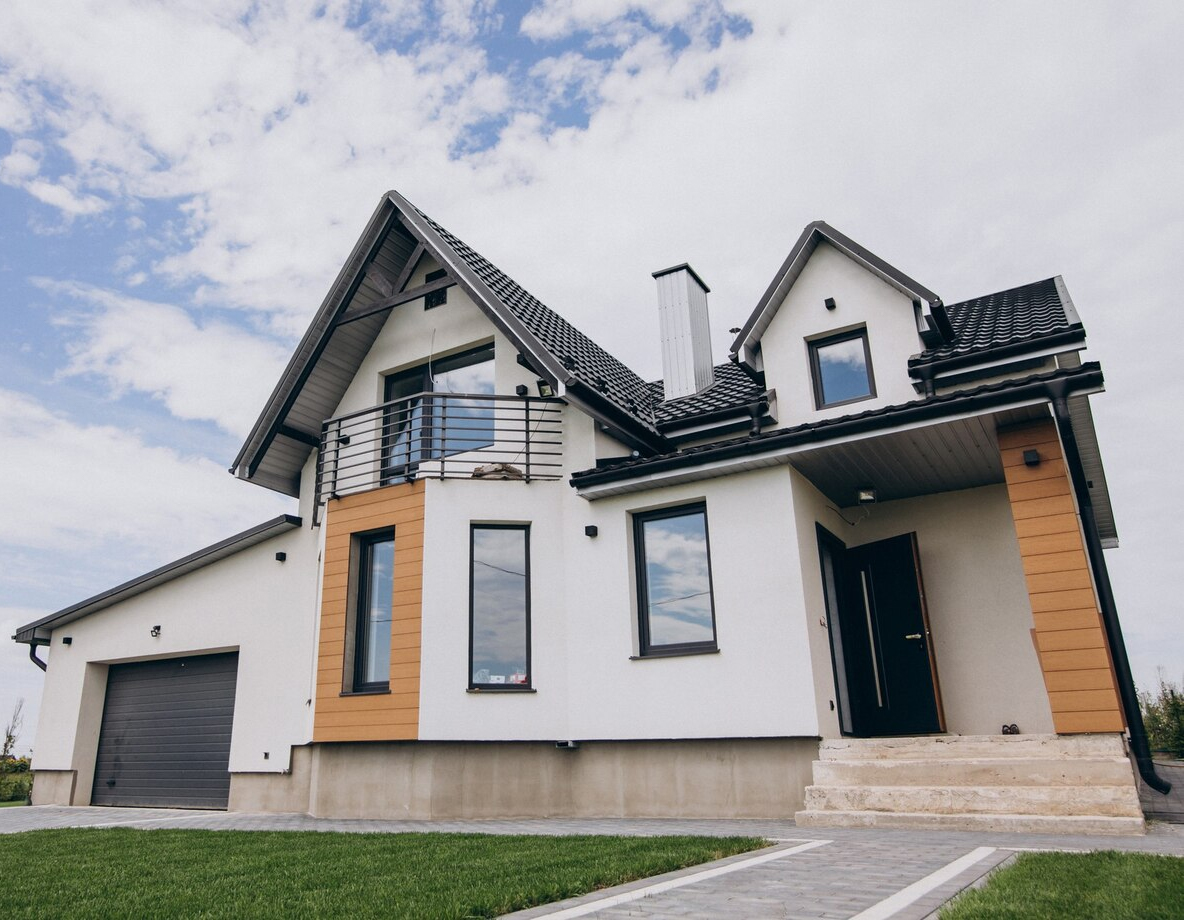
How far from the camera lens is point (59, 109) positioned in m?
12.6

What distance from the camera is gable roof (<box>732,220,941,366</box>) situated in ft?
35.1

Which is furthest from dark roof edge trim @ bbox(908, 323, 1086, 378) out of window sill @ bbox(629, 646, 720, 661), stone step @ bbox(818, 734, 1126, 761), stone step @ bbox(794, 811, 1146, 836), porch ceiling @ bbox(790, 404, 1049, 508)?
stone step @ bbox(794, 811, 1146, 836)

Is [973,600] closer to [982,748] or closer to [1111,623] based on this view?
[1111,623]

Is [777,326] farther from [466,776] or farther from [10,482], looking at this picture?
[10,482]

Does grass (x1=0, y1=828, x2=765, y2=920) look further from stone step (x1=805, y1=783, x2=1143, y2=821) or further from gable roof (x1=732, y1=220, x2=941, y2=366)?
gable roof (x1=732, y1=220, x2=941, y2=366)

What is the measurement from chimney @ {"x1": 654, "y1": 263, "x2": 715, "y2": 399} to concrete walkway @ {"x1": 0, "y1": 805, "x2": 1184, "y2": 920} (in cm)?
656

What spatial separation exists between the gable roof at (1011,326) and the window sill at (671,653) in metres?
4.19

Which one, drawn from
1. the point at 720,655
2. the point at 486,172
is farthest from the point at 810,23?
the point at 720,655

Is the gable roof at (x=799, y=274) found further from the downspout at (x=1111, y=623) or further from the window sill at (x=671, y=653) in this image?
the window sill at (x=671, y=653)

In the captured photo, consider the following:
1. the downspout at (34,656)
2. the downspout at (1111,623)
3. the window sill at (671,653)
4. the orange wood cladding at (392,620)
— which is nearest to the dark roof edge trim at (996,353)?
the downspout at (1111,623)

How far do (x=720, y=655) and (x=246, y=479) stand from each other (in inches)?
312

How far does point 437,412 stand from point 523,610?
312 cm

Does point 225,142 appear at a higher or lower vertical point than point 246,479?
higher

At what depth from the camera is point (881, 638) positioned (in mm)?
10812
